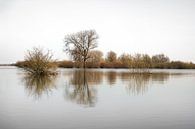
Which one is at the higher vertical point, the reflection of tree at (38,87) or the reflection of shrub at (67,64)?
the reflection of shrub at (67,64)

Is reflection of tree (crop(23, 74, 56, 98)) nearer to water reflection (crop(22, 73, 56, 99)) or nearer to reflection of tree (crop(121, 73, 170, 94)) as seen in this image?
water reflection (crop(22, 73, 56, 99))

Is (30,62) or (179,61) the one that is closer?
(30,62)

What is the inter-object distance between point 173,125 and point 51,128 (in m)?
2.48

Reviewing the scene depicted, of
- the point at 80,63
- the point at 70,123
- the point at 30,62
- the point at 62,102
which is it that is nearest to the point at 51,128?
the point at 70,123

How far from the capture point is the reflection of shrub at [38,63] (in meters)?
22.5

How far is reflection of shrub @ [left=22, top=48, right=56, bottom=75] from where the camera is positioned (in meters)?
22.5

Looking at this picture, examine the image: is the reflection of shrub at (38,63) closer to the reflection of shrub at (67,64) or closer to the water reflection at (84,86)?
the water reflection at (84,86)

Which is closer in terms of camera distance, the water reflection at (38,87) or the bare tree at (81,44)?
the water reflection at (38,87)

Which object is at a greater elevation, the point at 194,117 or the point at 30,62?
the point at 30,62

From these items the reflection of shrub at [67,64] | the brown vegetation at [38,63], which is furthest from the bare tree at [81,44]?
the brown vegetation at [38,63]

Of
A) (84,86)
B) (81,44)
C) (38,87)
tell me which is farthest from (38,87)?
(81,44)

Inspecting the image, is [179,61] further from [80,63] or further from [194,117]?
[194,117]

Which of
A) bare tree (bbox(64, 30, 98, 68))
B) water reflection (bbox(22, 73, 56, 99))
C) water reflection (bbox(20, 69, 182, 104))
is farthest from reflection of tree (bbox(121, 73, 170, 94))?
bare tree (bbox(64, 30, 98, 68))

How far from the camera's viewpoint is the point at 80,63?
4769cm
